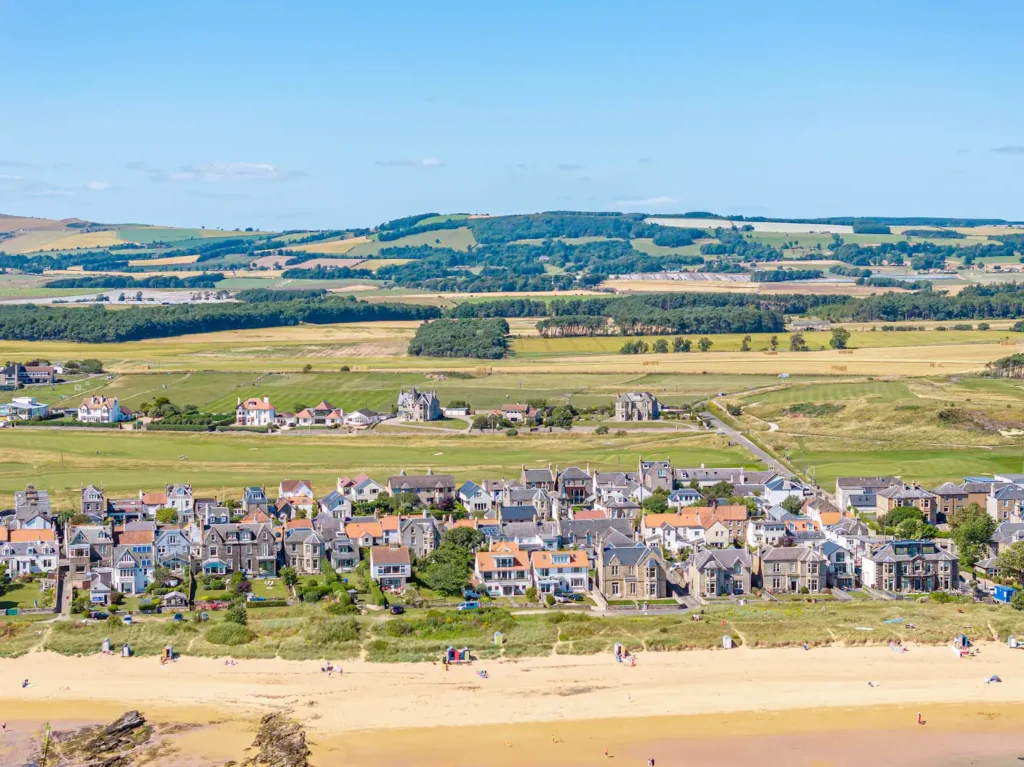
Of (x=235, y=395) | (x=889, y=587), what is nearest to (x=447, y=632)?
(x=889, y=587)

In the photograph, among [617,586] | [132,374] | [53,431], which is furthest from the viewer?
[132,374]

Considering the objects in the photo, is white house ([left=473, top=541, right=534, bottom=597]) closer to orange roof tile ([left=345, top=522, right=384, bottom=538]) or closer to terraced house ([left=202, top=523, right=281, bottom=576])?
orange roof tile ([left=345, top=522, right=384, bottom=538])

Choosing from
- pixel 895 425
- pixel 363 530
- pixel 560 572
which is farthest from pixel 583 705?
pixel 895 425

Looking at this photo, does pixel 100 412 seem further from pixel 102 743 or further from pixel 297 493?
pixel 102 743

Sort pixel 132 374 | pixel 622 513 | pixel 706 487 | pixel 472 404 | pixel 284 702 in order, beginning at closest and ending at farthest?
pixel 284 702 → pixel 622 513 → pixel 706 487 → pixel 472 404 → pixel 132 374

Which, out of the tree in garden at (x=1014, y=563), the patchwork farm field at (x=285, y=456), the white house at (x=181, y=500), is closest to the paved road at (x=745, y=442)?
the patchwork farm field at (x=285, y=456)

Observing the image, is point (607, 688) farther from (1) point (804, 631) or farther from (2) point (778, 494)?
(2) point (778, 494)
